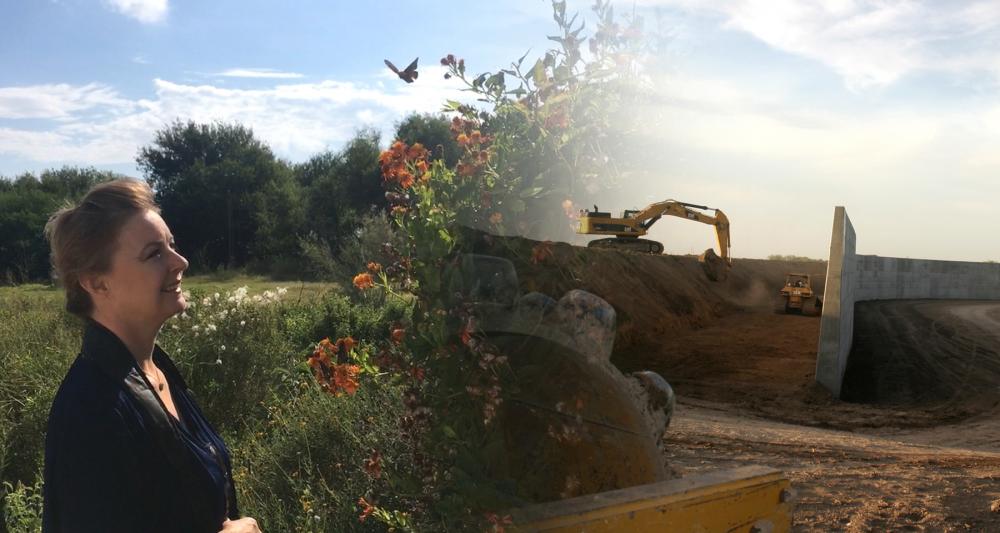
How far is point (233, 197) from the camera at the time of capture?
1517 inches

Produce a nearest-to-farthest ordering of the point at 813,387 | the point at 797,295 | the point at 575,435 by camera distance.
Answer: the point at 575,435 → the point at 813,387 → the point at 797,295

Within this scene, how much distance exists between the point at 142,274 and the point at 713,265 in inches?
915

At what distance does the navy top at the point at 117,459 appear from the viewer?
1.94 m

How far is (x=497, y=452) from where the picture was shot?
2537mm

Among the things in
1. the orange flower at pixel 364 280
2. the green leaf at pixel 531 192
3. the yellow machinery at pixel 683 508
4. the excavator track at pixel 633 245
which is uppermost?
the excavator track at pixel 633 245

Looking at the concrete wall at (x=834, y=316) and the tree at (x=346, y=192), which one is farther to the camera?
the tree at (x=346, y=192)

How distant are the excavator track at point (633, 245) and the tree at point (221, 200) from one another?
1811 centimetres

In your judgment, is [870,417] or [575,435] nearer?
[575,435]

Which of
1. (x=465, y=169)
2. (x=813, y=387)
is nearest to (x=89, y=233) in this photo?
(x=465, y=169)

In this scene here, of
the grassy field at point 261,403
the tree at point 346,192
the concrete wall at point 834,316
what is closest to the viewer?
the grassy field at point 261,403

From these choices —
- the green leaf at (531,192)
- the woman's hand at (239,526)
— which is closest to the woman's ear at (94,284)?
the woman's hand at (239,526)

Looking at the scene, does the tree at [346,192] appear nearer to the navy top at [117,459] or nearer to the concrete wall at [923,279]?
the concrete wall at [923,279]

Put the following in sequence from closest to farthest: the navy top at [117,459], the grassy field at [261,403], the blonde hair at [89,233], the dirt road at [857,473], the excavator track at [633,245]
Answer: the navy top at [117,459] < the blonde hair at [89,233] < the grassy field at [261,403] < the dirt road at [857,473] < the excavator track at [633,245]

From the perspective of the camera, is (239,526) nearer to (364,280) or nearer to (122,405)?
(122,405)
